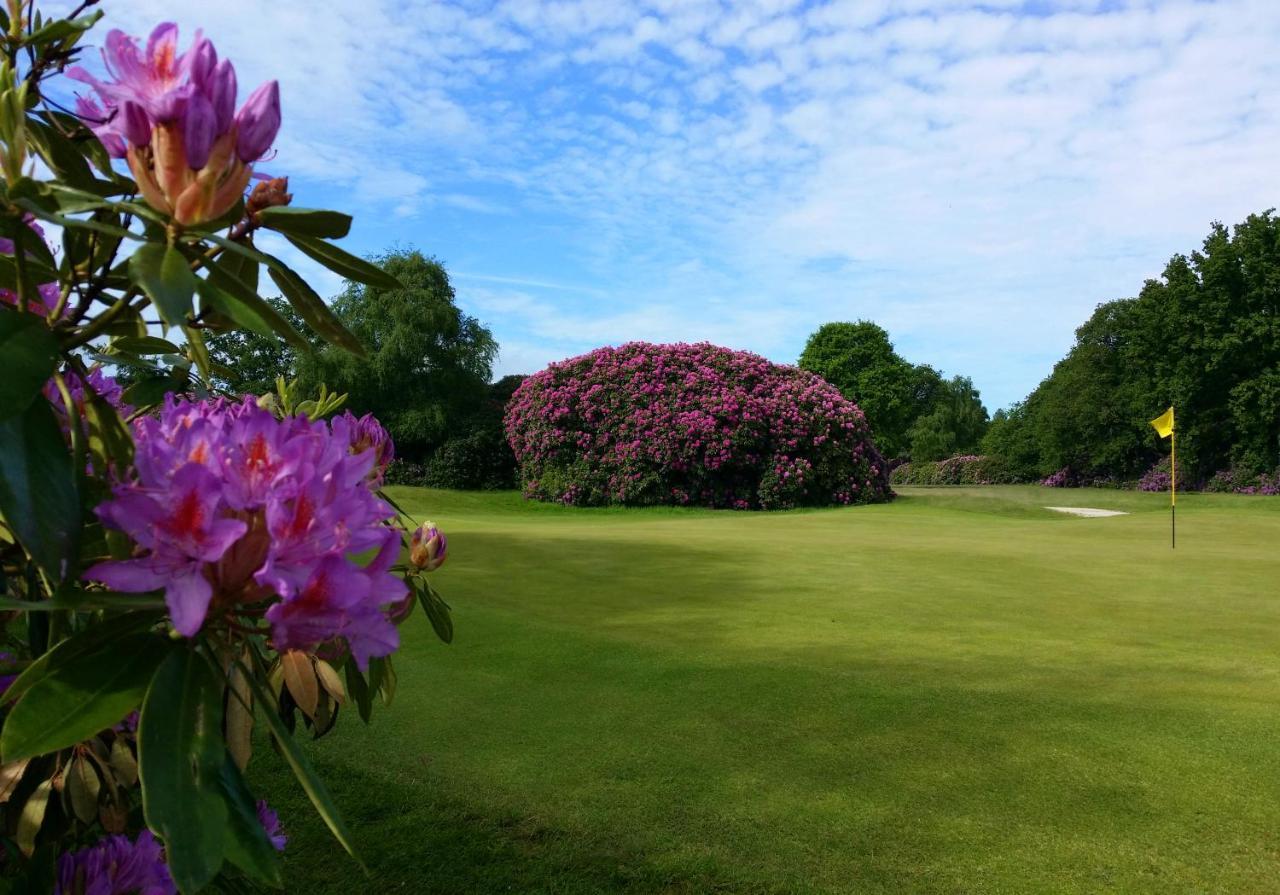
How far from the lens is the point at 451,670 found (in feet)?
15.3

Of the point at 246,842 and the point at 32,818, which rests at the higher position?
the point at 246,842

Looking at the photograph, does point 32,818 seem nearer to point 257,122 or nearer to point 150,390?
point 150,390

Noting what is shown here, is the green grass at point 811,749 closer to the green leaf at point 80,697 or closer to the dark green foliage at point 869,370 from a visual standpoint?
the green leaf at point 80,697

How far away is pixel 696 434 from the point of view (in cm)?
2123

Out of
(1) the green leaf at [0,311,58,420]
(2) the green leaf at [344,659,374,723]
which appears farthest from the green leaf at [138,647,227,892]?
(2) the green leaf at [344,659,374,723]

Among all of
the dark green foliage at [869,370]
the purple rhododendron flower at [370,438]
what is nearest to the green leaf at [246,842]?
the purple rhododendron flower at [370,438]

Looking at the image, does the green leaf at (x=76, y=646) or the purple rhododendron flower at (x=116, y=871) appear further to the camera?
the purple rhododendron flower at (x=116, y=871)

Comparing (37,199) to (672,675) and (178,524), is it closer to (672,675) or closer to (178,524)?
(178,524)

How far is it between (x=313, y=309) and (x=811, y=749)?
2.98 m

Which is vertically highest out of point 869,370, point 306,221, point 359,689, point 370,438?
point 869,370

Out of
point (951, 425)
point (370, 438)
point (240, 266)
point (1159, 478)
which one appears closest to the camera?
point (240, 266)

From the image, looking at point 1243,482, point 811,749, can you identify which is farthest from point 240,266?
point 1243,482

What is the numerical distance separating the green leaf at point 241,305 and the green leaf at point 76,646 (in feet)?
0.94

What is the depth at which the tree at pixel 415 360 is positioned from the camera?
2984 cm
